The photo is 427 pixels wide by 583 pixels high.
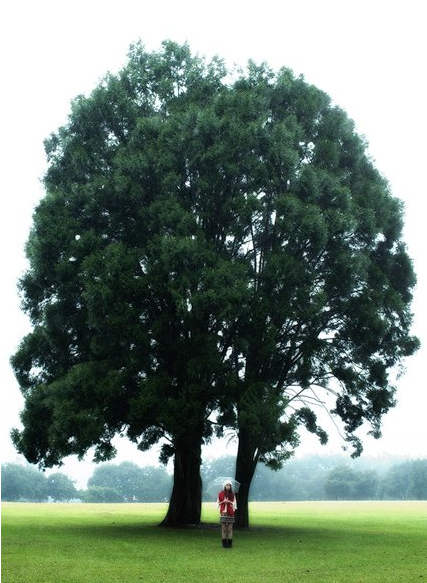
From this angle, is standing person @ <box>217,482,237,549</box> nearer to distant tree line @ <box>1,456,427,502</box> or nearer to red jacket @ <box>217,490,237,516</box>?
red jacket @ <box>217,490,237,516</box>

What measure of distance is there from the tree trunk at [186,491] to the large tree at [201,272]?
61mm

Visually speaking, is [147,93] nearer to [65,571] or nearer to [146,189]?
[146,189]

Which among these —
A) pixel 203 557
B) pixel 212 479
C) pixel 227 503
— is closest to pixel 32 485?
pixel 212 479

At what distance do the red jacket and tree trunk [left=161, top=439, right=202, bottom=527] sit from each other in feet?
30.2

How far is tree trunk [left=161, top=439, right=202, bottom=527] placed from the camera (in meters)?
28.4

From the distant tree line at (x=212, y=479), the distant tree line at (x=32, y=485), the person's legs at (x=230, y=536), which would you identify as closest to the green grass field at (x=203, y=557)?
the person's legs at (x=230, y=536)

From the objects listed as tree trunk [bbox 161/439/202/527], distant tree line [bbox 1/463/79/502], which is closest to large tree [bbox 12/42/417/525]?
tree trunk [bbox 161/439/202/527]

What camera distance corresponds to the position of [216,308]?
2330cm

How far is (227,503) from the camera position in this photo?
18609 mm

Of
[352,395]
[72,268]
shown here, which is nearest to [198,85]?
[72,268]

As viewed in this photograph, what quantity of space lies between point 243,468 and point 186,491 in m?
2.83

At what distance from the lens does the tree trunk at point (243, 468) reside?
27078 mm

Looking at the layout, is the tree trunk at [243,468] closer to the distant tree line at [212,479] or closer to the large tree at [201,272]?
the large tree at [201,272]

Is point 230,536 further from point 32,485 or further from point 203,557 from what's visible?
point 32,485
